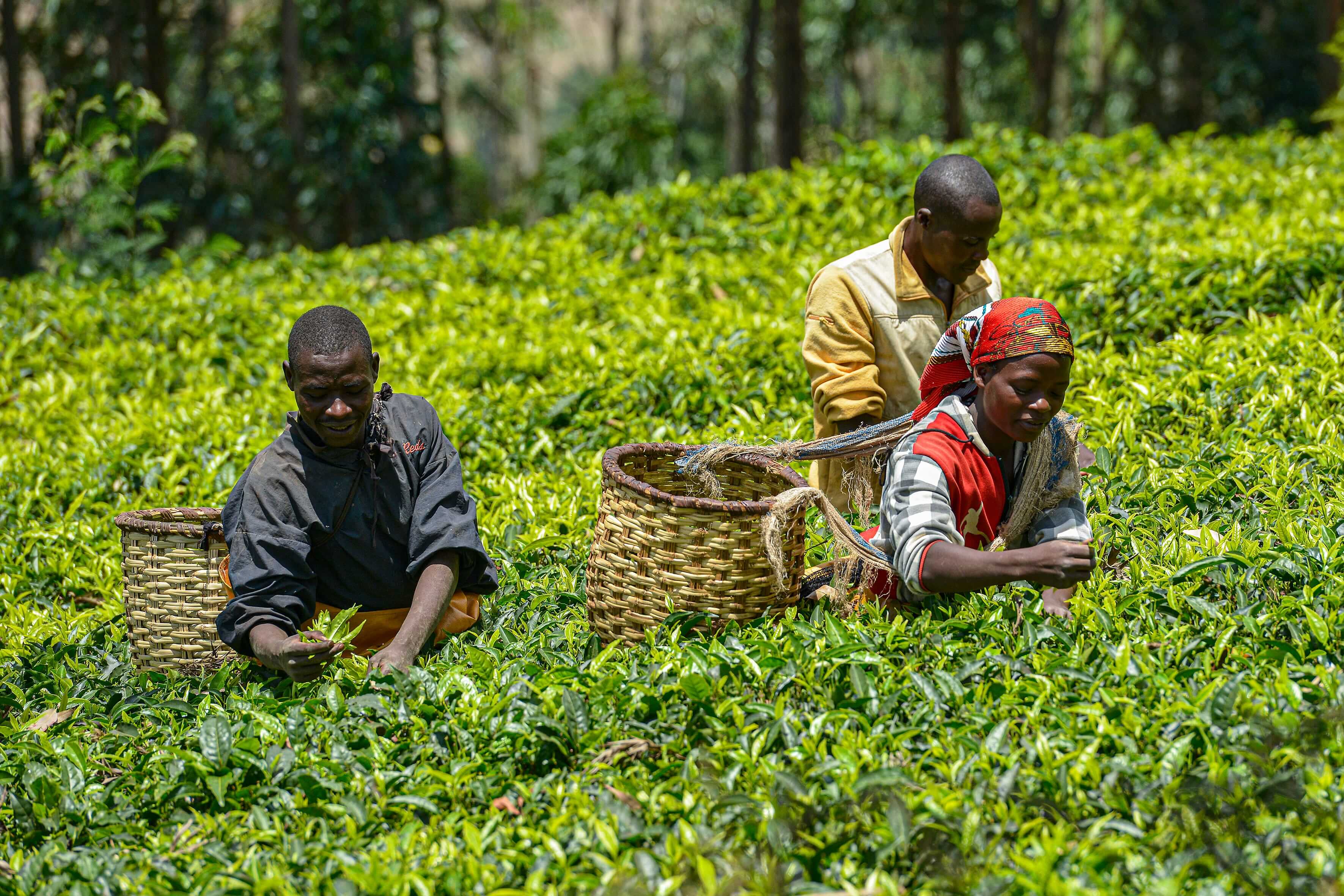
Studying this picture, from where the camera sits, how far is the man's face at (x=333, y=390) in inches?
130

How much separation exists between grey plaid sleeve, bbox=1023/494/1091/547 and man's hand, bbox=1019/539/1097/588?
272 millimetres

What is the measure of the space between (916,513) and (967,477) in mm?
183

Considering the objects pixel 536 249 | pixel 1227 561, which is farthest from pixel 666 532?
pixel 536 249

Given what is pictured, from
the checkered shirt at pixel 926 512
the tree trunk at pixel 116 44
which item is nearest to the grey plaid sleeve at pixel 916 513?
the checkered shirt at pixel 926 512

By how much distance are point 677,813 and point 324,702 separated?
3.64ft

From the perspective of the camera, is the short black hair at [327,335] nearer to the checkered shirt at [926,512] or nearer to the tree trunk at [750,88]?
the checkered shirt at [926,512]

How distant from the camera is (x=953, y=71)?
15.5 metres

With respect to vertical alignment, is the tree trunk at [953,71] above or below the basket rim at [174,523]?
above

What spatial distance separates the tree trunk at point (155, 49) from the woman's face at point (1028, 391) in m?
11.8

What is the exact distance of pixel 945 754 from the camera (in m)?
2.57

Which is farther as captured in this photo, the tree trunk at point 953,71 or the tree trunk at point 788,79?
the tree trunk at point 953,71

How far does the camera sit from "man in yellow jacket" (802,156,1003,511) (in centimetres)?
380

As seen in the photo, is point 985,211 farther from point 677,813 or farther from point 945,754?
point 677,813

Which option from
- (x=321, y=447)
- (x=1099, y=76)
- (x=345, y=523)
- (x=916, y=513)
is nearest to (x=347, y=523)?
(x=345, y=523)
